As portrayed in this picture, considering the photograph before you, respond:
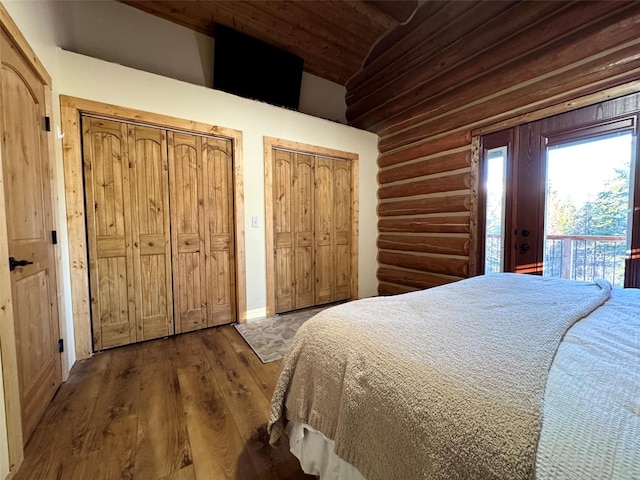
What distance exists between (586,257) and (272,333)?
295 cm

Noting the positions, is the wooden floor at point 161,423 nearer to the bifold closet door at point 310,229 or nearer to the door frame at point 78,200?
the door frame at point 78,200

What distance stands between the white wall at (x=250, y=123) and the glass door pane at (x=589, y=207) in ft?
7.03

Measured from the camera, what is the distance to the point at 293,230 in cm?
335

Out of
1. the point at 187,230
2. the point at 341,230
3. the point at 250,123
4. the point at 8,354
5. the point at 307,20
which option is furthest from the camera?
the point at 341,230

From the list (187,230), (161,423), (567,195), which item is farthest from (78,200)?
(567,195)

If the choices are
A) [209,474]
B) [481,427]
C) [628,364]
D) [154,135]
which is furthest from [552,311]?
[154,135]

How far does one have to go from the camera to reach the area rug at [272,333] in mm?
2258

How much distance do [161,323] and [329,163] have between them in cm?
278

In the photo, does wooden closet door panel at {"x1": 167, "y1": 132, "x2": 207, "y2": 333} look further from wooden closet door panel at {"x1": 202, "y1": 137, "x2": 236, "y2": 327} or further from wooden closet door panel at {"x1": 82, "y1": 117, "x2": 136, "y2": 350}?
wooden closet door panel at {"x1": 82, "y1": 117, "x2": 136, "y2": 350}

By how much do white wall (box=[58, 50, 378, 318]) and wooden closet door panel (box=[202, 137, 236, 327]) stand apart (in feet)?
0.62

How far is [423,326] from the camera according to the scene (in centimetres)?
93

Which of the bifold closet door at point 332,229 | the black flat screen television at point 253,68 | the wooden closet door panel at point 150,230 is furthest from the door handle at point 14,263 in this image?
the bifold closet door at point 332,229

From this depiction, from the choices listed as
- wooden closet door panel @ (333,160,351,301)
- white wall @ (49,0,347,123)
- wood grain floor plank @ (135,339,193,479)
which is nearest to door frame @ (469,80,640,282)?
wooden closet door panel @ (333,160,351,301)

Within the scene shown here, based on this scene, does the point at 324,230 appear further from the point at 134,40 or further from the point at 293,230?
the point at 134,40
